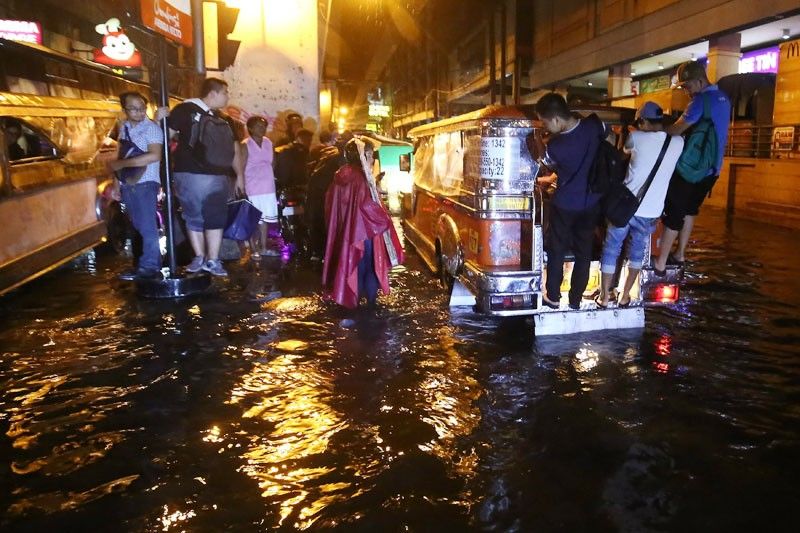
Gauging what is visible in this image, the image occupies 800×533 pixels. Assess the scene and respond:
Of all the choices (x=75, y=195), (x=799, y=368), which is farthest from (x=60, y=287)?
(x=799, y=368)

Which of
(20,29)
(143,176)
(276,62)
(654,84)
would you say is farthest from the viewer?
(654,84)

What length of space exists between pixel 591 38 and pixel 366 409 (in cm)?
1724

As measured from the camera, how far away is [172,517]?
273 cm

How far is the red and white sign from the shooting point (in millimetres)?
5578

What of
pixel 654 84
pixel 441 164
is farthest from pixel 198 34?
pixel 654 84

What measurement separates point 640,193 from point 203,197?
4677 mm

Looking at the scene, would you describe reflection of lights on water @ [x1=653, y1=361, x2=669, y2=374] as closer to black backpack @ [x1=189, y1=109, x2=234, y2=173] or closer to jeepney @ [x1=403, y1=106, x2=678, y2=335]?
jeepney @ [x1=403, y1=106, x2=678, y2=335]

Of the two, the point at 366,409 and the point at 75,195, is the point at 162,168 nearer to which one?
the point at 75,195

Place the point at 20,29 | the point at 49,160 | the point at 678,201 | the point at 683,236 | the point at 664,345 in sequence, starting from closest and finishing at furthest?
the point at 664,345 → the point at 678,201 → the point at 683,236 → the point at 49,160 → the point at 20,29

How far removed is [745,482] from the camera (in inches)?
119

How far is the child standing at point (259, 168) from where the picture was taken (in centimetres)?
802

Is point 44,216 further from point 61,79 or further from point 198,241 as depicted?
point 61,79

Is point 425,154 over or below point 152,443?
over

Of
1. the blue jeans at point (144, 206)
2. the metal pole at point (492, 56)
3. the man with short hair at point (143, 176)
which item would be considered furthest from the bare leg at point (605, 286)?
the metal pole at point (492, 56)
